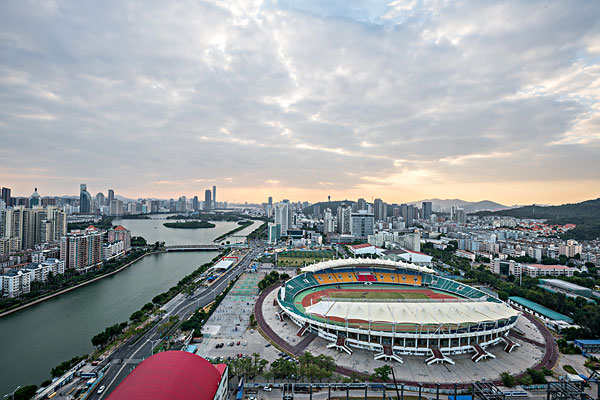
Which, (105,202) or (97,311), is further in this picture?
(105,202)

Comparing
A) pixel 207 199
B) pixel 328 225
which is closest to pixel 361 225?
pixel 328 225

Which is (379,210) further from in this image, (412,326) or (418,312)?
(418,312)

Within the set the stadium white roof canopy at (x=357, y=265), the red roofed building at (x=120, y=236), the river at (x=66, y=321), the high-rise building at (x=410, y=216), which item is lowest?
the river at (x=66, y=321)

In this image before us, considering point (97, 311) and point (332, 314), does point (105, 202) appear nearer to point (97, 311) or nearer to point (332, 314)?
point (97, 311)

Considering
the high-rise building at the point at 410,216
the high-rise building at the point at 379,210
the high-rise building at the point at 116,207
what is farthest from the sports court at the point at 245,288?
the high-rise building at the point at 116,207

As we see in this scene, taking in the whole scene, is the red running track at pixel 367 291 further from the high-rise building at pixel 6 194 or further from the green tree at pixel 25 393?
the high-rise building at pixel 6 194

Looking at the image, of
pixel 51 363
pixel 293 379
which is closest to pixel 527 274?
pixel 293 379

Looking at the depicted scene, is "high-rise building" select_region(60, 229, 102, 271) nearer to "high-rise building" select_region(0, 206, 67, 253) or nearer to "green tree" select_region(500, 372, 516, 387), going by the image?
"high-rise building" select_region(0, 206, 67, 253)
